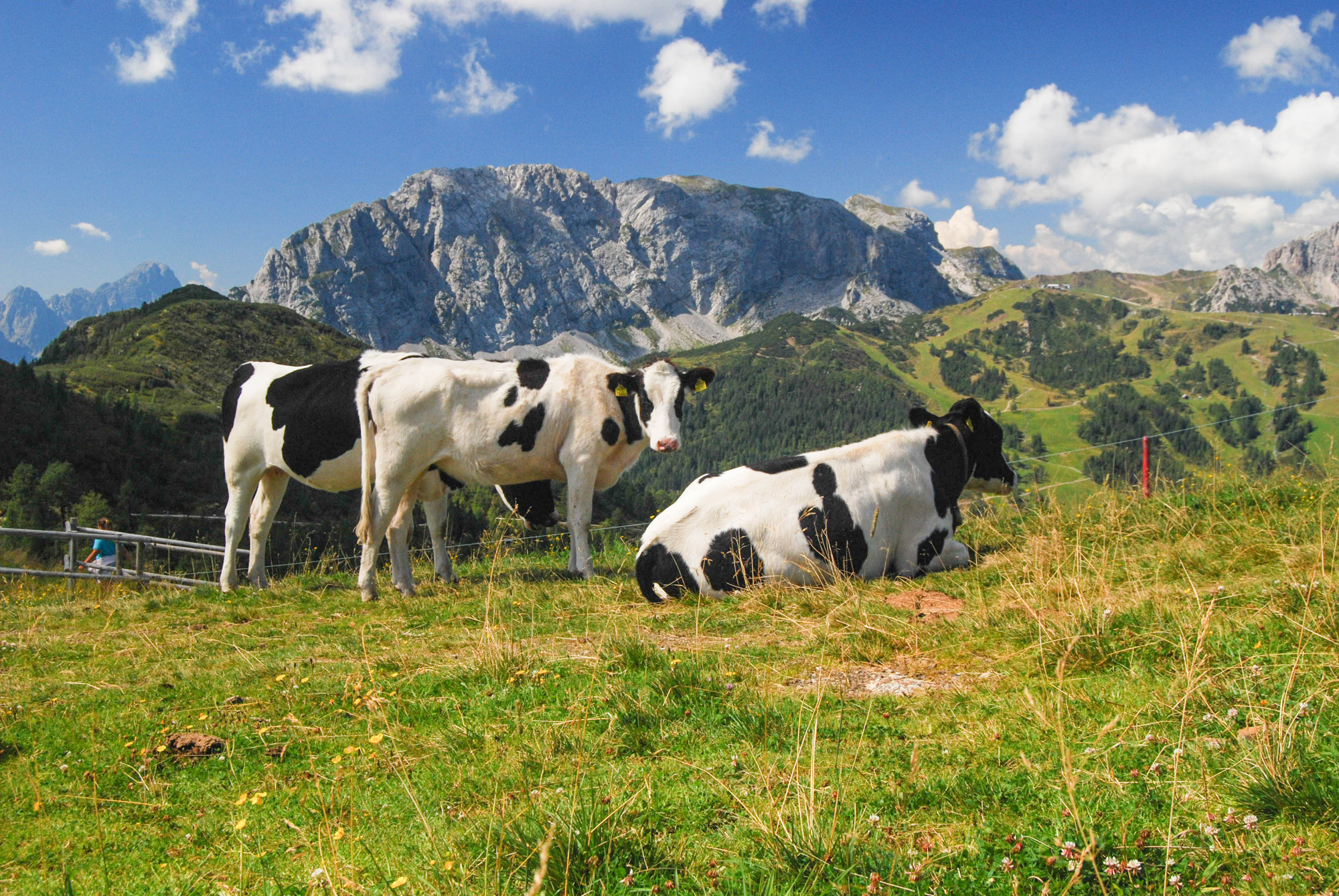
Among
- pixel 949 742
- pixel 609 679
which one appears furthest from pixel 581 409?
pixel 949 742

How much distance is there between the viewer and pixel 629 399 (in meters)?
11.1

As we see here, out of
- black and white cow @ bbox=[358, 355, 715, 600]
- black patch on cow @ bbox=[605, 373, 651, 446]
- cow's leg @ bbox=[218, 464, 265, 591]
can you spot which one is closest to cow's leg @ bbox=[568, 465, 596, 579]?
black and white cow @ bbox=[358, 355, 715, 600]

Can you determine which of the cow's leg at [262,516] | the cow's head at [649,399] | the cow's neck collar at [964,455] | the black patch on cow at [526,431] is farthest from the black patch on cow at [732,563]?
the cow's leg at [262,516]

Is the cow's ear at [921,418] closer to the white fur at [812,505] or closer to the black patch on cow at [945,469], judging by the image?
the black patch on cow at [945,469]

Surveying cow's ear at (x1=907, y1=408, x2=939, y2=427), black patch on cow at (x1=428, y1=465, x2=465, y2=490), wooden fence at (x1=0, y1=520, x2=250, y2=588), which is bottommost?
wooden fence at (x1=0, y1=520, x2=250, y2=588)

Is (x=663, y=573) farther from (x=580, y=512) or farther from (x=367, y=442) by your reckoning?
(x=367, y=442)

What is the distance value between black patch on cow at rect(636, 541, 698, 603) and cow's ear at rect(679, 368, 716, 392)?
3514 mm

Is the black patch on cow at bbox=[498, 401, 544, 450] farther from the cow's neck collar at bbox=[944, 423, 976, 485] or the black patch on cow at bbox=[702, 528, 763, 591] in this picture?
the cow's neck collar at bbox=[944, 423, 976, 485]

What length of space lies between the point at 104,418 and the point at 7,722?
3981 inches

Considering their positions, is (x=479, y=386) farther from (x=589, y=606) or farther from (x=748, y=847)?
(x=748, y=847)

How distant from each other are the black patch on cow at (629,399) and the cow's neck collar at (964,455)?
3.91m

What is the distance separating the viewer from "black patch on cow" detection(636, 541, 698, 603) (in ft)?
27.6

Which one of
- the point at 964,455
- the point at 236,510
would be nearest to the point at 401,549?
the point at 236,510

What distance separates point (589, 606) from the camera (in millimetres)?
8312
